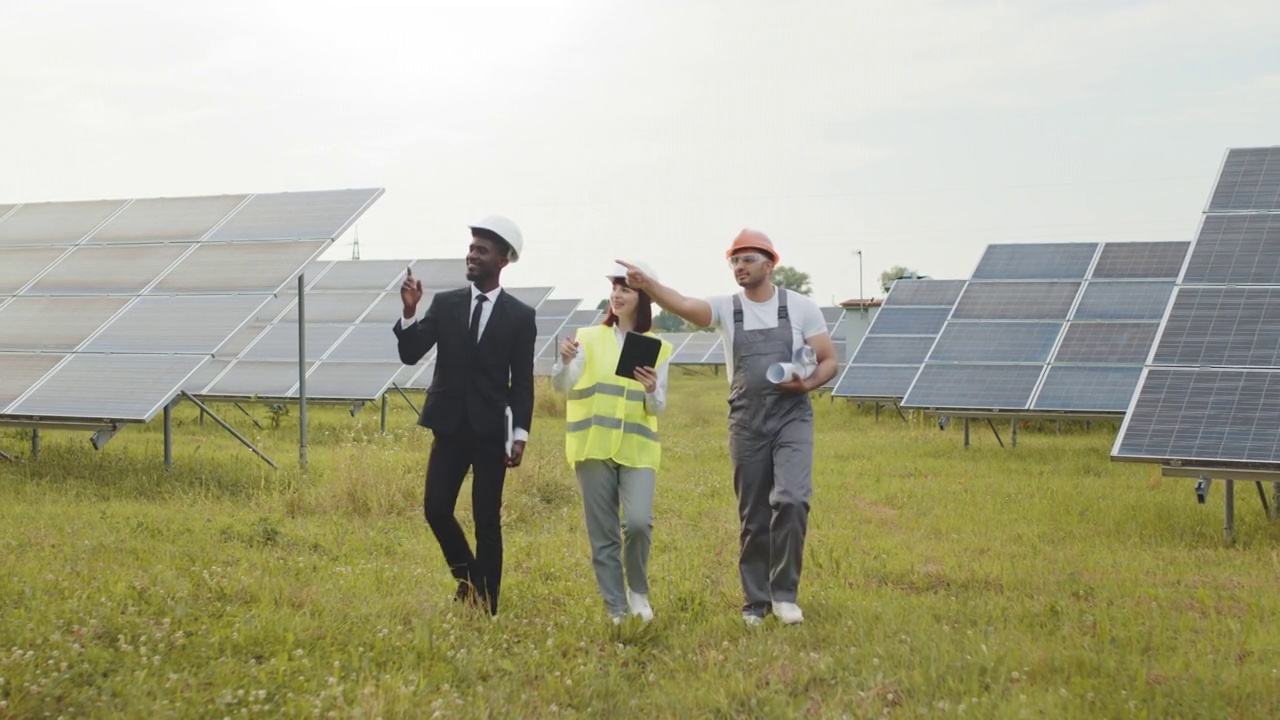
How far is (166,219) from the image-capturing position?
1379 cm

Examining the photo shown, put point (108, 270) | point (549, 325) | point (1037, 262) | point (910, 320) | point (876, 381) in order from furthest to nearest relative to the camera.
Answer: point (549, 325) < point (910, 320) < point (876, 381) < point (1037, 262) < point (108, 270)

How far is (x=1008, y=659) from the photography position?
520 centimetres

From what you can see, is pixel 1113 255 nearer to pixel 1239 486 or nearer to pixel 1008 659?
pixel 1239 486

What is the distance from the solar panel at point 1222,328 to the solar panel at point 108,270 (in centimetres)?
920

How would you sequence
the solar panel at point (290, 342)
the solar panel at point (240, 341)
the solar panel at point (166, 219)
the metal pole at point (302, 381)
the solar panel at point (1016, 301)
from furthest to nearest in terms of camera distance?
1. the solar panel at point (290, 342)
2. the solar panel at point (240, 341)
3. the solar panel at point (1016, 301)
4. the solar panel at point (166, 219)
5. the metal pole at point (302, 381)

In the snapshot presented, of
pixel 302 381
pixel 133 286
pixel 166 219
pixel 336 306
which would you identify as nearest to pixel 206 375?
pixel 336 306

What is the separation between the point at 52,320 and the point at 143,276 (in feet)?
3.17

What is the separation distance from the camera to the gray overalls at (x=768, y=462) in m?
6.04

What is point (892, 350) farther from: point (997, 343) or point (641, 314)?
point (641, 314)

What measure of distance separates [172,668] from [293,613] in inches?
38.2

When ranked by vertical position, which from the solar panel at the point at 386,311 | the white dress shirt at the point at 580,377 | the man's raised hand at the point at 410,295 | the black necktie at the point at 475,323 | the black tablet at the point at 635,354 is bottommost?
the white dress shirt at the point at 580,377

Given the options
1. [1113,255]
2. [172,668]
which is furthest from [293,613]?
[1113,255]

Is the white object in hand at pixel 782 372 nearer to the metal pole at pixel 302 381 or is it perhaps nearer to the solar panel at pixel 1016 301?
the metal pole at pixel 302 381

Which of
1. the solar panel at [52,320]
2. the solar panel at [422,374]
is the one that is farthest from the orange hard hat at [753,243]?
the solar panel at [422,374]
